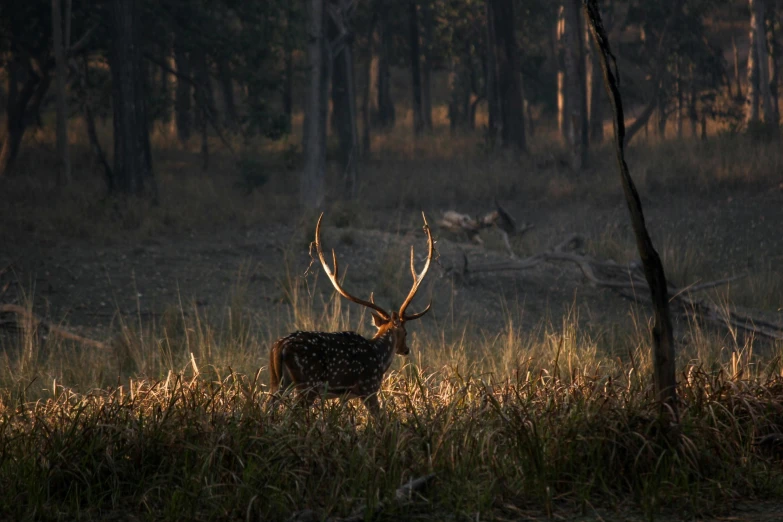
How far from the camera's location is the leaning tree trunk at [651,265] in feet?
16.0

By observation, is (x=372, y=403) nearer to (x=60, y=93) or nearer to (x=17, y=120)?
(x=60, y=93)

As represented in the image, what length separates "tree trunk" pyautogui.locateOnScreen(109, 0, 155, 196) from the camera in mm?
17078

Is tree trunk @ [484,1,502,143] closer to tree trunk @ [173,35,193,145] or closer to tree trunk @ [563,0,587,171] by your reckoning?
tree trunk @ [563,0,587,171]

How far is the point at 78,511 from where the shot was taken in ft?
13.5

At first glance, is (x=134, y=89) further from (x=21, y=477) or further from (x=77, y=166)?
(x=21, y=477)

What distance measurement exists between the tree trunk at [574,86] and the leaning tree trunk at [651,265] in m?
16.9

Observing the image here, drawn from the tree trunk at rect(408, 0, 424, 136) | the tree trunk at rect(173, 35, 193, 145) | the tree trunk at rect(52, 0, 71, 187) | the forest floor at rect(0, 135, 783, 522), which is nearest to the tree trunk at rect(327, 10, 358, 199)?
the forest floor at rect(0, 135, 783, 522)

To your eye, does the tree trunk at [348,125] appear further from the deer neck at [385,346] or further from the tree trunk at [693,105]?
the deer neck at [385,346]

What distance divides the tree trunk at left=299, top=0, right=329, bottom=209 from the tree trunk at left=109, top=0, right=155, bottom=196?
3029mm

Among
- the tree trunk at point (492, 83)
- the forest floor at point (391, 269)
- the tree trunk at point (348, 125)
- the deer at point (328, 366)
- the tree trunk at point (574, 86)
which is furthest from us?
the tree trunk at point (492, 83)

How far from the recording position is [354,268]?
12109mm

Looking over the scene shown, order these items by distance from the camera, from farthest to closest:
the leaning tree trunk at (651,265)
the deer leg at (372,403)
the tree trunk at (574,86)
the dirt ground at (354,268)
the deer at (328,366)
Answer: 1. the tree trunk at (574,86)
2. the dirt ground at (354,268)
3. the deer leg at (372,403)
4. the deer at (328,366)
5. the leaning tree trunk at (651,265)

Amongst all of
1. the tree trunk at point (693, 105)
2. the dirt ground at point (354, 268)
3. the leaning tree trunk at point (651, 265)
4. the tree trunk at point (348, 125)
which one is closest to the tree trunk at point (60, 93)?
the dirt ground at point (354, 268)

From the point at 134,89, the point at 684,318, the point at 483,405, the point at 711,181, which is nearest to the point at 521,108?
the point at 711,181
